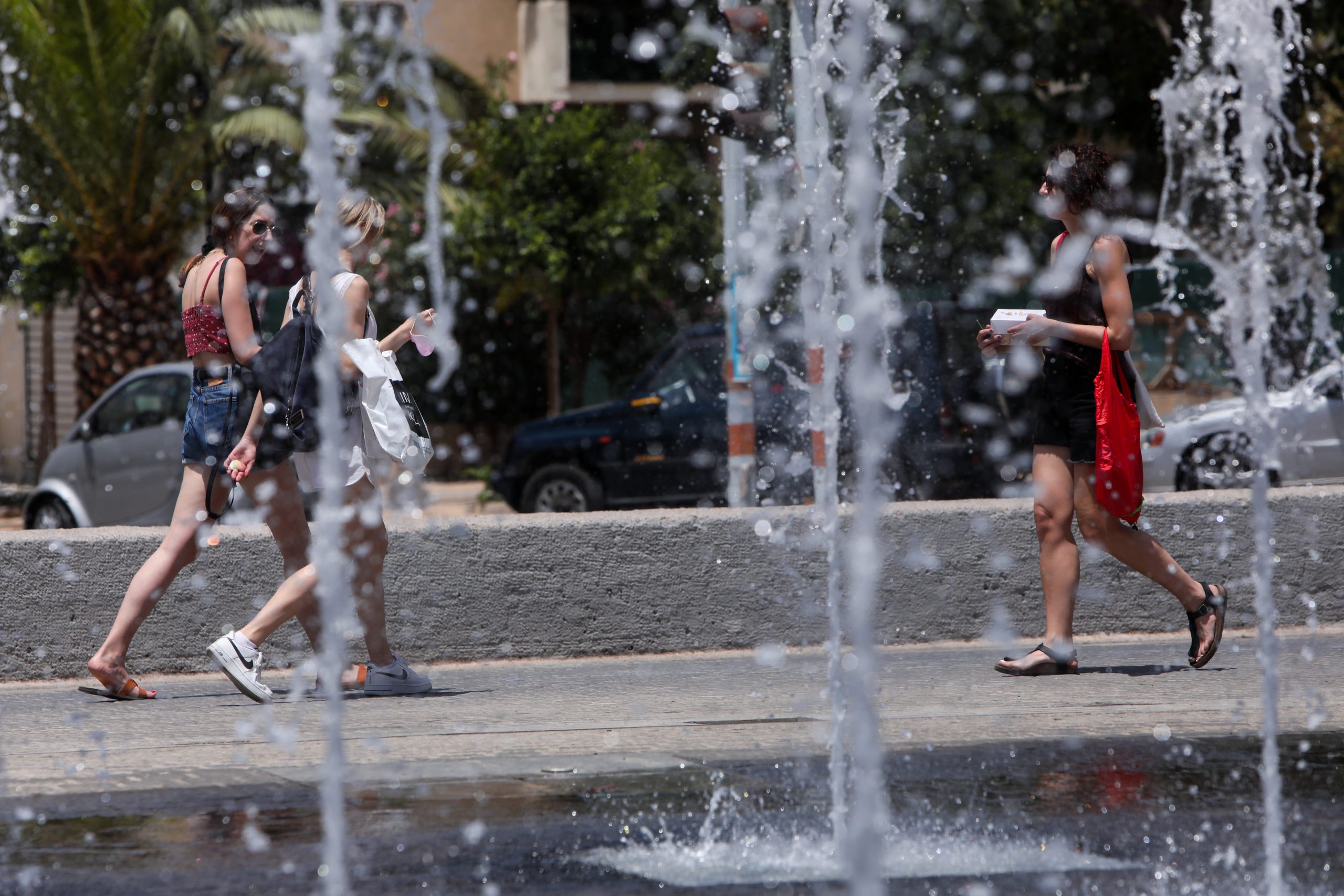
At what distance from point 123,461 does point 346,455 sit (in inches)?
299

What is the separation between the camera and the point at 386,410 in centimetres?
573

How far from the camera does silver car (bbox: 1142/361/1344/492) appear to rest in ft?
45.8

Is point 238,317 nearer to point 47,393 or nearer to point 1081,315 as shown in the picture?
point 1081,315

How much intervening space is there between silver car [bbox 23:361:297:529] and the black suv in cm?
254

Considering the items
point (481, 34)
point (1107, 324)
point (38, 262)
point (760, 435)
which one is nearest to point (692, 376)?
point (760, 435)

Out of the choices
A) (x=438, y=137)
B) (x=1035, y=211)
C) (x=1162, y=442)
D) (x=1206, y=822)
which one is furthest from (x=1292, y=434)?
(x=1206, y=822)

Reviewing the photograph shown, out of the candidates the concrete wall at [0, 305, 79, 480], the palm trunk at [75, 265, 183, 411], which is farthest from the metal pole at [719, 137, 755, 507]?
the concrete wall at [0, 305, 79, 480]

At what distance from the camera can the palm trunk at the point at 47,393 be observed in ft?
76.8

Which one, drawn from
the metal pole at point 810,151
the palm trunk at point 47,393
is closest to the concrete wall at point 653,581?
the metal pole at point 810,151

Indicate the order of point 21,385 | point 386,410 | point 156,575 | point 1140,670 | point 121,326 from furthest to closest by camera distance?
1. point 21,385
2. point 121,326
3. point 1140,670
4. point 156,575
5. point 386,410

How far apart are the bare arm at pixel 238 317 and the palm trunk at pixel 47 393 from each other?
17.9 m

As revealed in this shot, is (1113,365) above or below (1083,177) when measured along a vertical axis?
below

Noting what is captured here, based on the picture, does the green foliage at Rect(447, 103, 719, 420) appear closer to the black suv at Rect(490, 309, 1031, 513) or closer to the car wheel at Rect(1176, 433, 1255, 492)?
the black suv at Rect(490, 309, 1031, 513)

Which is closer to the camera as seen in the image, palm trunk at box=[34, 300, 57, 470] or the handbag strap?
the handbag strap
